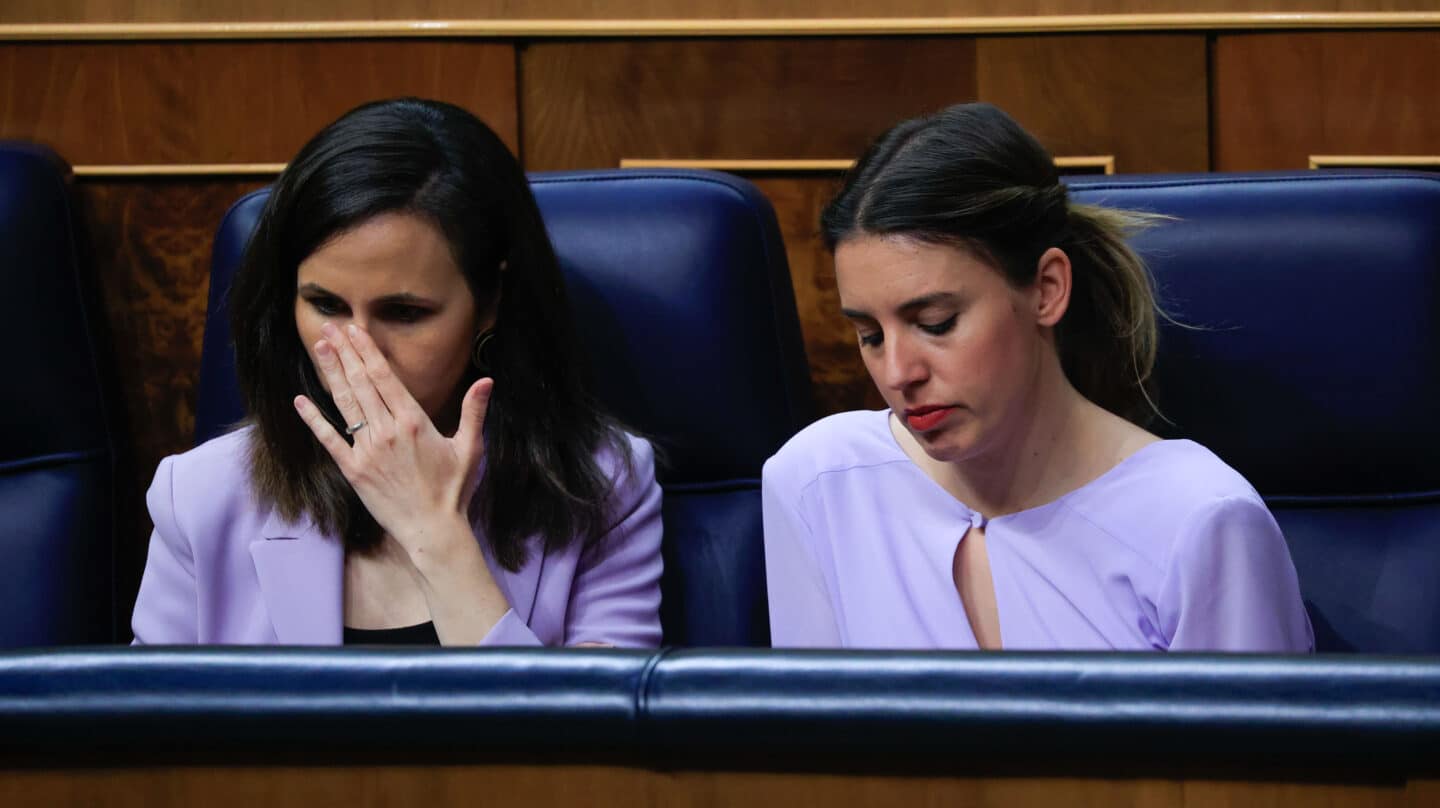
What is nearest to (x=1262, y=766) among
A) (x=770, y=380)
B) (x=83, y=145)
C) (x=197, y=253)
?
(x=770, y=380)

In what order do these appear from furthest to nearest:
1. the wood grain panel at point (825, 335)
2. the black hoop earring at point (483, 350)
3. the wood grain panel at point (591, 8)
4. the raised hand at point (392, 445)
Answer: the wood grain panel at point (591, 8) → the wood grain panel at point (825, 335) → the black hoop earring at point (483, 350) → the raised hand at point (392, 445)

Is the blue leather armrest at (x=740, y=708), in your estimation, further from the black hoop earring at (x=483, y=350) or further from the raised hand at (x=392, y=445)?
the black hoop earring at (x=483, y=350)

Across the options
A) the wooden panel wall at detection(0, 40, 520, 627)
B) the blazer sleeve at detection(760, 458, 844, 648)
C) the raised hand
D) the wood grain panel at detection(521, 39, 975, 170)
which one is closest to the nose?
the blazer sleeve at detection(760, 458, 844, 648)

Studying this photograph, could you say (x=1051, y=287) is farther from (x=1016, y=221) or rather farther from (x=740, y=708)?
(x=740, y=708)

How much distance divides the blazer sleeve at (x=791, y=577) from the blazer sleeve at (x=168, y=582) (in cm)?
52

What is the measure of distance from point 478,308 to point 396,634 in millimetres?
296

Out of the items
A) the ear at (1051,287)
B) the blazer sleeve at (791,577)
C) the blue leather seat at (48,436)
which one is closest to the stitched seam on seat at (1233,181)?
the ear at (1051,287)

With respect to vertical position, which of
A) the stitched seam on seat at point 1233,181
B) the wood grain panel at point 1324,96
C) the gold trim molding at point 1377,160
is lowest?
the gold trim molding at point 1377,160

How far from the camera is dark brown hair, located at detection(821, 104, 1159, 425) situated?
3.70 ft

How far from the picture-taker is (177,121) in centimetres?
175

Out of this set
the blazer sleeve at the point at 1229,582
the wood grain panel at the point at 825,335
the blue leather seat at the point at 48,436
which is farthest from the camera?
the wood grain panel at the point at 825,335

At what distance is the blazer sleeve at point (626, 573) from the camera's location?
1.25 metres

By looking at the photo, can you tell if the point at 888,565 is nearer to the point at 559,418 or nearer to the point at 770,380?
the point at 770,380

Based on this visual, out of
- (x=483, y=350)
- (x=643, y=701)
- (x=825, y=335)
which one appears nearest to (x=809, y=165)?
(x=825, y=335)
